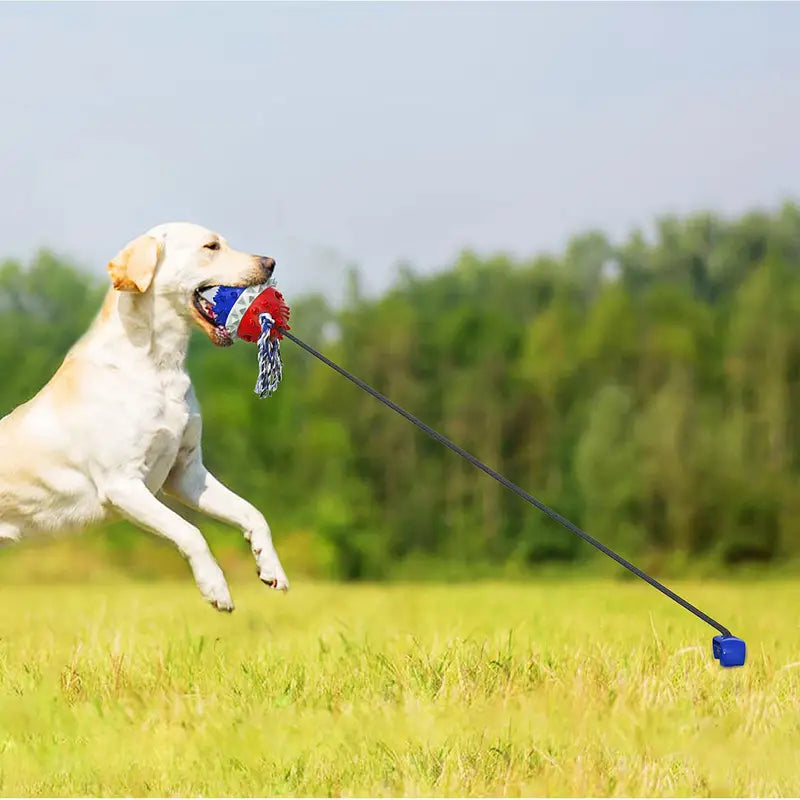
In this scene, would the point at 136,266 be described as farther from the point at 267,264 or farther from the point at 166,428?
the point at 166,428

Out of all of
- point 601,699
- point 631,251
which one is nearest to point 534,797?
point 601,699

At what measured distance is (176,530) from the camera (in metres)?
5.39

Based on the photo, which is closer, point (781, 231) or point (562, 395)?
point (562, 395)

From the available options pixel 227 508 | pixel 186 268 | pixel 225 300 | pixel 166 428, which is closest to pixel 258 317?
pixel 225 300

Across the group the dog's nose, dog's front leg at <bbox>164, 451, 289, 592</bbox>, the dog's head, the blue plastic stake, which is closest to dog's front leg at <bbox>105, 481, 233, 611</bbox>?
dog's front leg at <bbox>164, 451, 289, 592</bbox>

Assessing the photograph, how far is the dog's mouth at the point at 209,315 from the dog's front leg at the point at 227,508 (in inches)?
27.3

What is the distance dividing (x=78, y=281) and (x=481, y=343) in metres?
5.23

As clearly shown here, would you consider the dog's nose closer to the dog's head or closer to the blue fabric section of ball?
the dog's head

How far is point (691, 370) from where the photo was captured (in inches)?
604

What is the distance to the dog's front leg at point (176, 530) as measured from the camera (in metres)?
5.31

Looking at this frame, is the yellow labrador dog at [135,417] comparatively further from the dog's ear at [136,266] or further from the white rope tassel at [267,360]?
the white rope tassel at [267,360]

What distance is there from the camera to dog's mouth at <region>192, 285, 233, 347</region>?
220 inches

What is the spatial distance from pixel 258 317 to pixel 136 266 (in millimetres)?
605

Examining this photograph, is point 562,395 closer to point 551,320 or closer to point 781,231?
point 551,320
